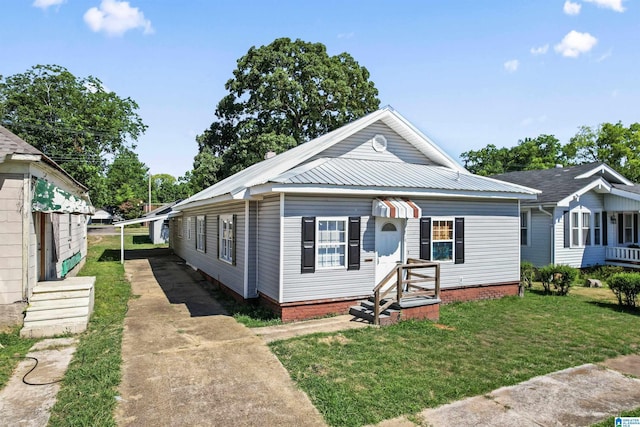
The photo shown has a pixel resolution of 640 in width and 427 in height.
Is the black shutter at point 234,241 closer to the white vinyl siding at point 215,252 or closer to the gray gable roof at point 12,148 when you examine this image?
the white vinyl siding at point 215,252

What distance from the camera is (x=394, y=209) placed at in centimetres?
985

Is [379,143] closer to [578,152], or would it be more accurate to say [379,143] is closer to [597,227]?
[597,227]

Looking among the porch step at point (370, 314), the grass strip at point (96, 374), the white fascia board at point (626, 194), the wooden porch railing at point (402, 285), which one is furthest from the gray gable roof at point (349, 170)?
the white fascia board at point (626, 194)

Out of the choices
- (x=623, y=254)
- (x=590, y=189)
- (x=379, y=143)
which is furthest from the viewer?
(x=623, y=254)

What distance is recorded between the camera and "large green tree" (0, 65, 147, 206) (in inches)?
1180

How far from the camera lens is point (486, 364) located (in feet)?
22.2

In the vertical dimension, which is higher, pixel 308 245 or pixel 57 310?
pixel 308 245

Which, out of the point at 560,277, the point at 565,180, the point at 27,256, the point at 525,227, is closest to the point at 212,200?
the point at 27,256

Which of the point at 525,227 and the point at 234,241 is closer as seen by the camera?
the point at 234,241

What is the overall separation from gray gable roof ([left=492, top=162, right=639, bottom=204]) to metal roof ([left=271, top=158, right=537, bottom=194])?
228 inches

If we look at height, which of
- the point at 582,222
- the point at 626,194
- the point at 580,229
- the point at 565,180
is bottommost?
the point at 580,229

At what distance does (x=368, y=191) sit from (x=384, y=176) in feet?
4.03

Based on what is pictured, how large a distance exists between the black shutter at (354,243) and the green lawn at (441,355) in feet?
6.25

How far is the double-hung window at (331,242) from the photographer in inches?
384
